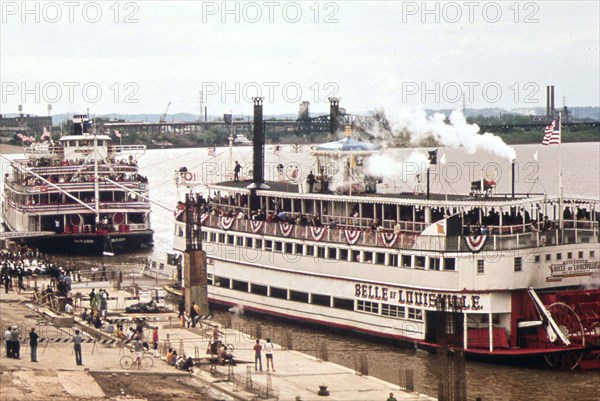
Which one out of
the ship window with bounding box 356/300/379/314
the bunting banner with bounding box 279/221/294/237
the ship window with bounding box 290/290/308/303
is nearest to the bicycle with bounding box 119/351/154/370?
the ship window with bounding box 356/300/379/314

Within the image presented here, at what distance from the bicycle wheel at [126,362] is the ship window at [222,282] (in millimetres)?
17253

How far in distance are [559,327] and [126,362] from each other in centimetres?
1601

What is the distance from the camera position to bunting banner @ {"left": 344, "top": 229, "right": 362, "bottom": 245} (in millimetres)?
54594

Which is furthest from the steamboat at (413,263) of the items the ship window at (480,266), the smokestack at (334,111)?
the smokestack at (334,111)

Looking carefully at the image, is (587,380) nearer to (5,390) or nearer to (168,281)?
(5,390)

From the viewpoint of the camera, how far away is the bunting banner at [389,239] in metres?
52.5

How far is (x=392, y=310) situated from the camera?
52938mm

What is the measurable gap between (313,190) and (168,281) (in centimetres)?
1292

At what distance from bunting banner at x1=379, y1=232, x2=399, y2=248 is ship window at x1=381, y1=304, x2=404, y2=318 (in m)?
2.40

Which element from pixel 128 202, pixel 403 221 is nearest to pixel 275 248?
pixel 403 221

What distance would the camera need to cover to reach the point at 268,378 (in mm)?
43531

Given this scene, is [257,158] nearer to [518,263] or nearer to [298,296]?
[298,296]

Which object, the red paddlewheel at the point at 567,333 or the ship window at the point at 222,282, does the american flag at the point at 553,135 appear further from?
the ship window at the point at 222,282

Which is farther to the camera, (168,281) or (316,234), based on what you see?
(168,281)
